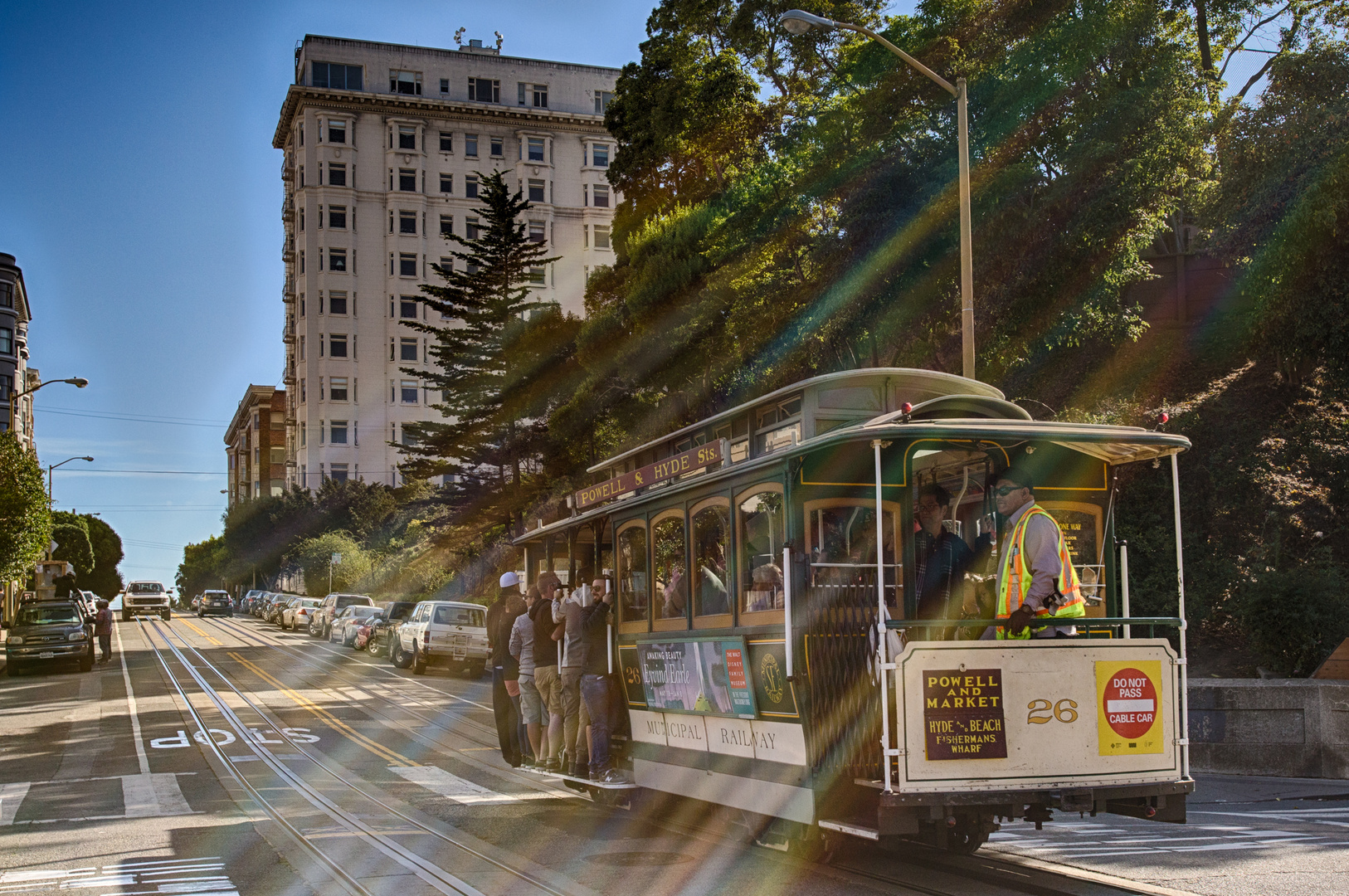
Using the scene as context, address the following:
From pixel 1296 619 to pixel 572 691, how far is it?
9.15 m

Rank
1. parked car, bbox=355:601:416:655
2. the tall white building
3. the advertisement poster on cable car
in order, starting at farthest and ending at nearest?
the tall white building → parked car, bbox=355:601:416:655 → the advertisement poster on cable car

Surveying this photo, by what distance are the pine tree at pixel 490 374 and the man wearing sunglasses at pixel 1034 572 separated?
117 feet

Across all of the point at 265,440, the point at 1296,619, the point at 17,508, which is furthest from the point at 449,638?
the point at 265,440

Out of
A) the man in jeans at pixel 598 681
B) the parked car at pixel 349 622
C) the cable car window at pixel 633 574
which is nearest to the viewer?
the cable car window at pixel 633 574

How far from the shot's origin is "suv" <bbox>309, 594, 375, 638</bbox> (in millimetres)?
43906

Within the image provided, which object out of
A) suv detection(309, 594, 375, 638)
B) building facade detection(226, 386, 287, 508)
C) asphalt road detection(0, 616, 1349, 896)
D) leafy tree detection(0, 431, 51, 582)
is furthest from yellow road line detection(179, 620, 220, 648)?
building facade detection(226, 386, 287, 508)

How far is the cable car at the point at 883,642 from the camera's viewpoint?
7684 mm

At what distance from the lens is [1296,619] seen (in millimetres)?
15367

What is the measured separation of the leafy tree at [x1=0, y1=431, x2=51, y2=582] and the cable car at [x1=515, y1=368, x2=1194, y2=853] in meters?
27.5

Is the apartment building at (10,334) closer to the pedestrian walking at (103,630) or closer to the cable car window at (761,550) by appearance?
the pedestrian walking at (103,630)

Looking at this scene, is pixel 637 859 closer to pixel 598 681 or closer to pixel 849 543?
pixel 598 681

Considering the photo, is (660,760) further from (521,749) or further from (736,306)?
(736,306)

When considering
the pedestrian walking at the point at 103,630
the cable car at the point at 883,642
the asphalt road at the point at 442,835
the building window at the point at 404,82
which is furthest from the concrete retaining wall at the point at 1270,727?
the building window at the point at 404,82

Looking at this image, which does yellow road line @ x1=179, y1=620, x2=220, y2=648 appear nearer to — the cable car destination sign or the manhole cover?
the cable car destination sign
